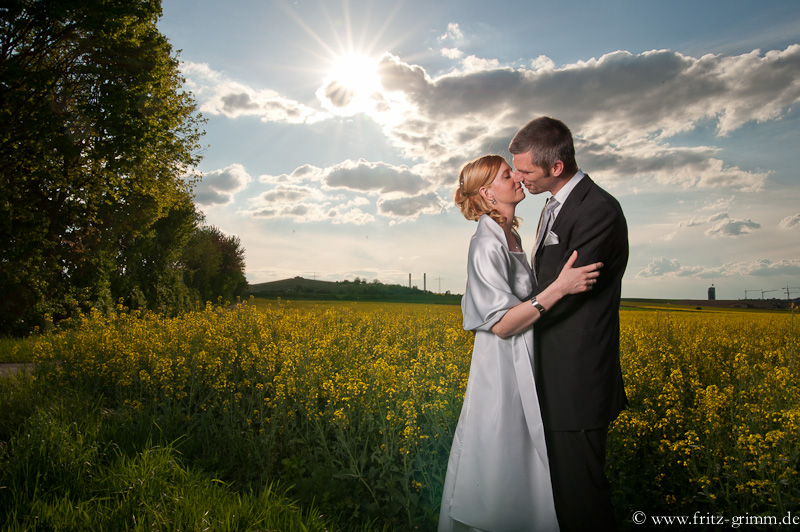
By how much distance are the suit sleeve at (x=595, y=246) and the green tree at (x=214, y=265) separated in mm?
31451

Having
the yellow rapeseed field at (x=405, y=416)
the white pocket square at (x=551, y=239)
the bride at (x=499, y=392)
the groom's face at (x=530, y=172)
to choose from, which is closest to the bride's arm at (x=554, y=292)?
the bride at (x=499, y=392)

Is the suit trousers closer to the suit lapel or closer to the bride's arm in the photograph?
the bride's arm

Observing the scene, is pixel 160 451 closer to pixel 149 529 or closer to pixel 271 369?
pixel 149 529

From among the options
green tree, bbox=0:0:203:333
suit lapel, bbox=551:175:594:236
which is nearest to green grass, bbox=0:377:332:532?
suit lapel, bbox=551:175:594:236

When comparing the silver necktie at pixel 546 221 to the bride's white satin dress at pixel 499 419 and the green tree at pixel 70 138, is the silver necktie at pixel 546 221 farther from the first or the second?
the green tree at pixel 70 138

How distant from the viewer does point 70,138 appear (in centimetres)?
1430

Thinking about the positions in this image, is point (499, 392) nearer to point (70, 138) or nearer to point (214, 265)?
point (70, 138)

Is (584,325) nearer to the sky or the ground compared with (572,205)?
nearer to the ground

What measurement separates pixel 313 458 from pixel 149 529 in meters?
1.77

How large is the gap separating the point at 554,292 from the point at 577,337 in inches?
11.0

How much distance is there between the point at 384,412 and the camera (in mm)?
5180

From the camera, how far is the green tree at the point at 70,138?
532 inches

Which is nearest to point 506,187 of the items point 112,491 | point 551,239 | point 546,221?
point 546,221

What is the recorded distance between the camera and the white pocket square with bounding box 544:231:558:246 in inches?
102
